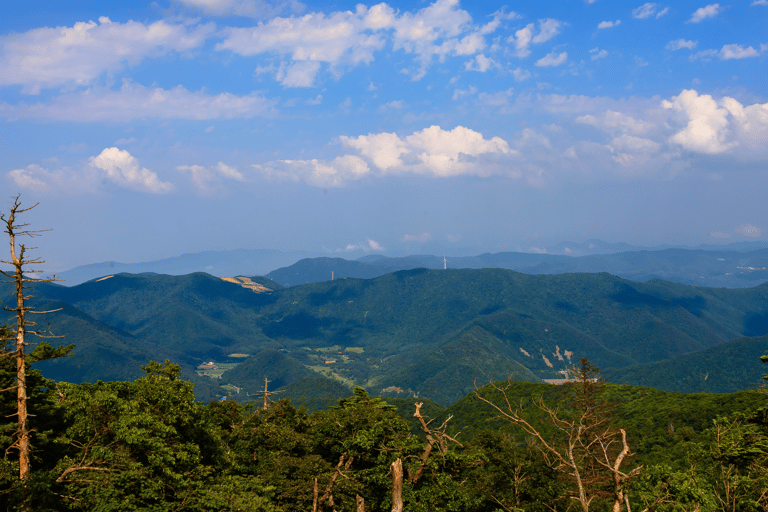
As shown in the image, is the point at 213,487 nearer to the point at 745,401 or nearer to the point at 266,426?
the point at 266,426

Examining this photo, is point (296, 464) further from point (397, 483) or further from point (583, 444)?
point (583, 444)

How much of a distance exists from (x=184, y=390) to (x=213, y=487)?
10.4 metres

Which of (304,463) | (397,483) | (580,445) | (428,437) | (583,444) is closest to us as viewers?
(583,444)

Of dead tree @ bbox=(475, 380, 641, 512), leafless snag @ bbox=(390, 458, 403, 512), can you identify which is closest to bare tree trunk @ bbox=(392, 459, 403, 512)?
leafless snag @ bbox=(390, 458, 403, 512)

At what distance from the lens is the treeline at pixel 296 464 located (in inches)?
1037

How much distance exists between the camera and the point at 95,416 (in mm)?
31156

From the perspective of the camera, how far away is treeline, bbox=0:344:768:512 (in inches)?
1037

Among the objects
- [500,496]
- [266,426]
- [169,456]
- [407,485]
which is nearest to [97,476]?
[169,456]

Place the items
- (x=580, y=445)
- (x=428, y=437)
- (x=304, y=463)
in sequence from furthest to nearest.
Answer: (x=304, y=463), (x=428, y=437), (x=580, y=445)

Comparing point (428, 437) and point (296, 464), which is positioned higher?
point (428, 437)

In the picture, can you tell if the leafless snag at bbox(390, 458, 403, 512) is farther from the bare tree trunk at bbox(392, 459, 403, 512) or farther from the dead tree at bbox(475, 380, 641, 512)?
the dead tree at bbox(475, 380, 641, 512)

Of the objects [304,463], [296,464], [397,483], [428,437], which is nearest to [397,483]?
[397,483]

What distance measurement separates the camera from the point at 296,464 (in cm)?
3916

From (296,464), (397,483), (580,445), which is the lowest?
(296,464)
